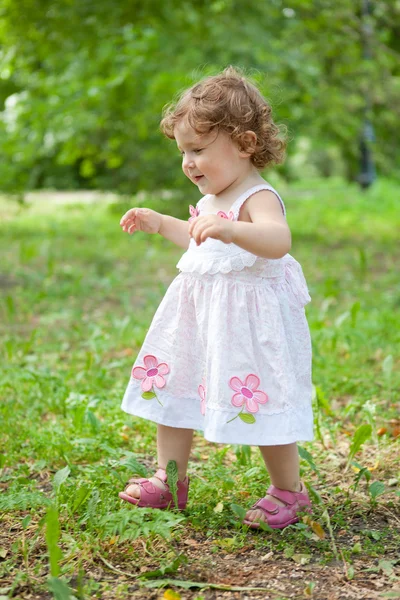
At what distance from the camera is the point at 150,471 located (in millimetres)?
2611

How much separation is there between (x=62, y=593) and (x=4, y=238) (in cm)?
760

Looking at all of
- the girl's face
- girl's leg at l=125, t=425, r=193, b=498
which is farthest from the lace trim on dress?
girl's leg at l=125, t=425, r=193, b=498

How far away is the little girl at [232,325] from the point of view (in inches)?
83.7

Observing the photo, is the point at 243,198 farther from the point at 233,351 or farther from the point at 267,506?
the point at 267,506

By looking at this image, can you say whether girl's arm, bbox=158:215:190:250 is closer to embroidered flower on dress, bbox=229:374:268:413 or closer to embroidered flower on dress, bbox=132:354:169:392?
embroidered flower on dress, bbox=132:354:169:392

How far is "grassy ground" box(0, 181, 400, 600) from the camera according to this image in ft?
6.35

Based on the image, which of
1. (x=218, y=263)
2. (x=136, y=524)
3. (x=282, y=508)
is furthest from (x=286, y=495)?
(x=218, y=263)

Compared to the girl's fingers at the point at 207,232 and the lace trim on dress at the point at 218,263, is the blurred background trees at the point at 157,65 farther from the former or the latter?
the girl's fingers at the point at 207,232

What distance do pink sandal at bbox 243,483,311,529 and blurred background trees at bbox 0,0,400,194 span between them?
14.4 feet

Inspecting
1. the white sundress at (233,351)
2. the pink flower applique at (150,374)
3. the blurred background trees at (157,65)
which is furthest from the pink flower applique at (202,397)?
the blurred background trees at (157,65)

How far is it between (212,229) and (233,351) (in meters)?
0.39

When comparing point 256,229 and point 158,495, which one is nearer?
point 256,229

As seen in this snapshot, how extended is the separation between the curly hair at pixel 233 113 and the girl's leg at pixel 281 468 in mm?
836

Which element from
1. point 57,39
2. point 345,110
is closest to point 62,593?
point 57,39
